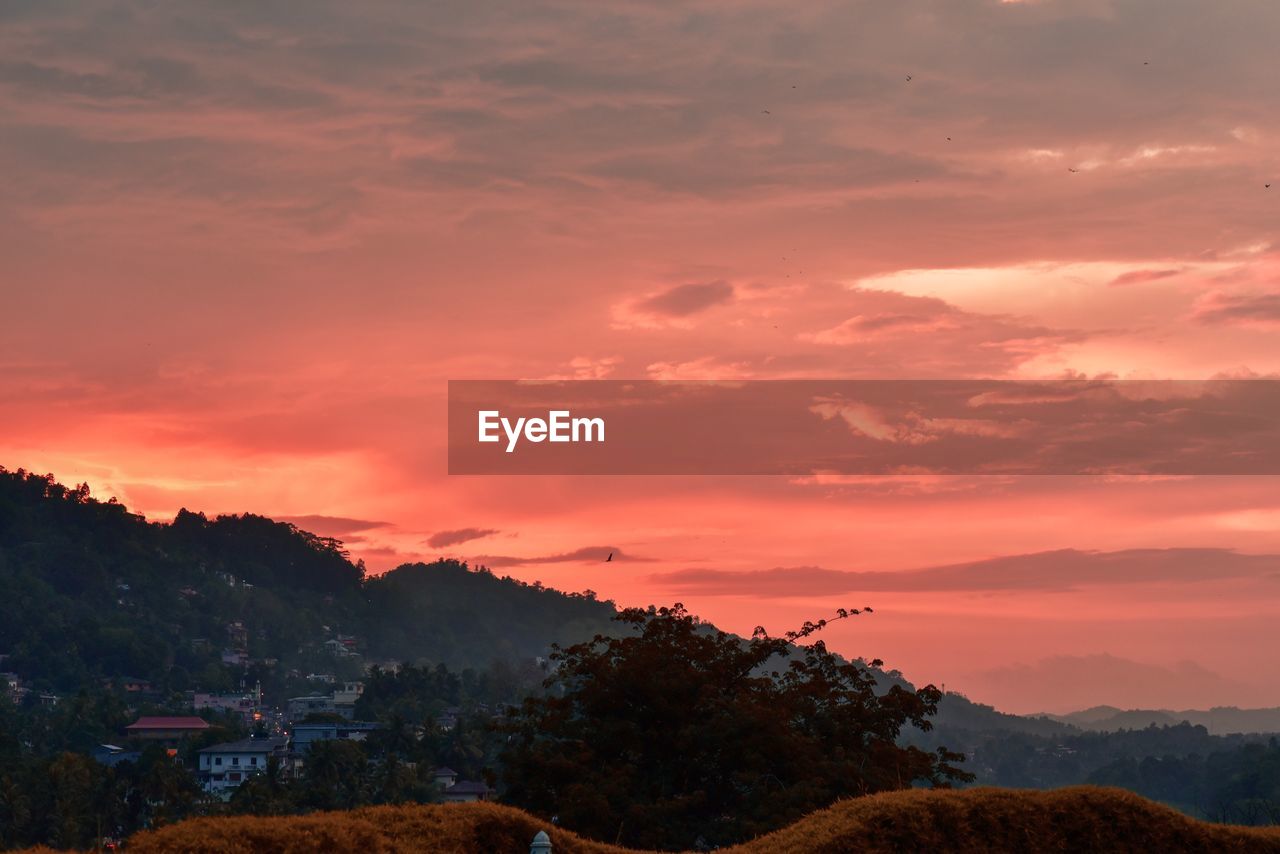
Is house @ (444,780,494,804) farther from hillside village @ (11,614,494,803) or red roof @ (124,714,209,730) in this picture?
red roof @ (124,714,209,730)

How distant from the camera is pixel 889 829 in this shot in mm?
18016

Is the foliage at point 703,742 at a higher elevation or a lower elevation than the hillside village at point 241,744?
higher

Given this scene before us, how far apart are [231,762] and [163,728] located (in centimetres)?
2807

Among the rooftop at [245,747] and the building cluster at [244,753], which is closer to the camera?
the building cluster at [244,753]

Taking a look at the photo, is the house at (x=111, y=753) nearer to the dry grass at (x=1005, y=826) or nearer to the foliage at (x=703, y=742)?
the foliage at (x=703, y=742)

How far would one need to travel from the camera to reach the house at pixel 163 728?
15112 centimetres

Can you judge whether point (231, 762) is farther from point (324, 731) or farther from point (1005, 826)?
point (1005, 826)

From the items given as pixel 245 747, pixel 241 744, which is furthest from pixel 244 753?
pixel 241 744

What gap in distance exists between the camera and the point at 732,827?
30.3 metres

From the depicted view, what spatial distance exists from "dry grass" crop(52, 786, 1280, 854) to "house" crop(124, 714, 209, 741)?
139946mm

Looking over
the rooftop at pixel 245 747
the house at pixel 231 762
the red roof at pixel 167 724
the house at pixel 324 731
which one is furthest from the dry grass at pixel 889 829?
the red roof at pixel 167 724

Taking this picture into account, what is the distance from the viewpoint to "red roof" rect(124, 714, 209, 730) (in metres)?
153

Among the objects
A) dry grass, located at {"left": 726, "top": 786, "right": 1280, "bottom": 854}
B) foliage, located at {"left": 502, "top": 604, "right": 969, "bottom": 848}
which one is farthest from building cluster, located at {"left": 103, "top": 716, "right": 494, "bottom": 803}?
dry grass, located at {"left": 726, "top": 786, "right": 1280, "bottom": 854}

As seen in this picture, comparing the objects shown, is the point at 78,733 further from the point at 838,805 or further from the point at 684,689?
the point at 838,805
